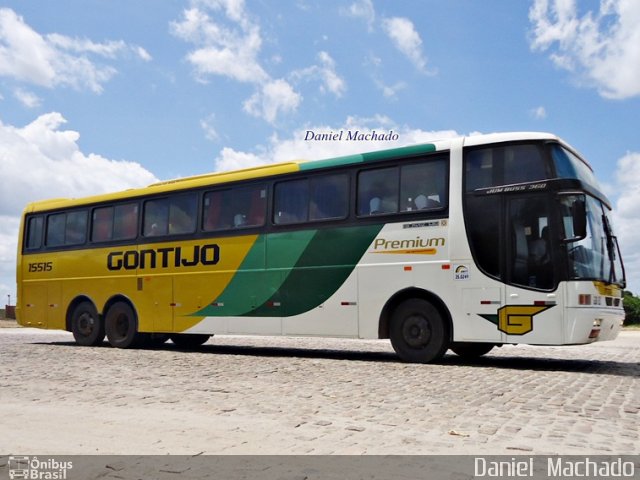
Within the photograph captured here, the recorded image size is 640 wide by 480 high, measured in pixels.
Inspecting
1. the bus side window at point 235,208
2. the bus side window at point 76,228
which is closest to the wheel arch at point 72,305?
the bus side window at point 76,228

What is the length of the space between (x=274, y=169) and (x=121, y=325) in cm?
606

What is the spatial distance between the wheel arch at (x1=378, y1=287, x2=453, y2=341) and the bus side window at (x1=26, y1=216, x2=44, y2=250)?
1117 centimetres

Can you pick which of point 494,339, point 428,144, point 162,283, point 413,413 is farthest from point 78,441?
point 162,283

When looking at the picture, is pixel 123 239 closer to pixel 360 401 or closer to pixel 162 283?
pixel 162 283

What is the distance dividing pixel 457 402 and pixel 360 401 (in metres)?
1.04

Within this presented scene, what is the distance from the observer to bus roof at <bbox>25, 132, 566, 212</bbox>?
11.2 m

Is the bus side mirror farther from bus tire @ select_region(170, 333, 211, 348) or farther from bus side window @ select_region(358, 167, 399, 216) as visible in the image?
bus tire @ select_region(170, 333, 211, 348)

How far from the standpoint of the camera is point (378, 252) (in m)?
12.1

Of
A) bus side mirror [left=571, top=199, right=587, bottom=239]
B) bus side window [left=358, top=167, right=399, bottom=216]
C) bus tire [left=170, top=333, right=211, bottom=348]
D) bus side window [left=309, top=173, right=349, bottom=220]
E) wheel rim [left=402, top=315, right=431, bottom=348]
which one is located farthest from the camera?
bus tire [left=170, top=333, right=211, bottom=348]

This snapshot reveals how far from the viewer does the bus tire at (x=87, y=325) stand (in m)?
17.1

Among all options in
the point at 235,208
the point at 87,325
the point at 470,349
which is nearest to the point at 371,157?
the point at 235,208

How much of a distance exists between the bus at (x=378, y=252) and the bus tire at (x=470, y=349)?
4cm

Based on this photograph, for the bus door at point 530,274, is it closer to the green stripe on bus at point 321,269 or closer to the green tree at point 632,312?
the green stripe on bus at point 321,269

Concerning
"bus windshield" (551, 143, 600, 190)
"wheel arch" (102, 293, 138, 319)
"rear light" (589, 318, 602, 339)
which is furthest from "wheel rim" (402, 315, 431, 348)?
"wheel arch" (102, 293, 138, 319)
